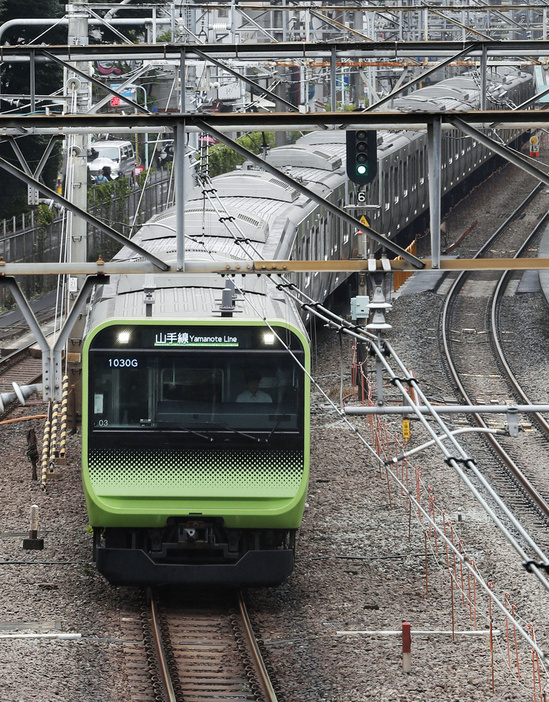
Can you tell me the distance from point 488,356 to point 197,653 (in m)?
12.9

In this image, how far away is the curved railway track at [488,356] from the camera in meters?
16.2

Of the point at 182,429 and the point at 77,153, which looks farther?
the point at 77,153

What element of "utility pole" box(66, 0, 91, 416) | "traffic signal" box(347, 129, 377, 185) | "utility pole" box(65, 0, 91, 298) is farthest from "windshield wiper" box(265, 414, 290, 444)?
"utility pole" box(65, 0, 91, 298)

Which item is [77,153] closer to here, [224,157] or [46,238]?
[46,238]

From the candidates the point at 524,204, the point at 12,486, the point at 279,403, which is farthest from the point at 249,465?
the point at 524,204

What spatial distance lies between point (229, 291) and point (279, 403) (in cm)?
102

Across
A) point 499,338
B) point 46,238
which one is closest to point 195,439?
point 499,338

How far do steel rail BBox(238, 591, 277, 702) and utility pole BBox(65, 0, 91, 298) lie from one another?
6.32 metres

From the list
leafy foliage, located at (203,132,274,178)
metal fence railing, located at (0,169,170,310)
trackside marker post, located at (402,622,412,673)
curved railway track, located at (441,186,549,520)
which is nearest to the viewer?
trackside marker post, located at (402,622,412,673)

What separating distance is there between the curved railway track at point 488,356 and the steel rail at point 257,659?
443cm

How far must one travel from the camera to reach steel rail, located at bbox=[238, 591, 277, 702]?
31.1 ft

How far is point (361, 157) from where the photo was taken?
1016 centimetres

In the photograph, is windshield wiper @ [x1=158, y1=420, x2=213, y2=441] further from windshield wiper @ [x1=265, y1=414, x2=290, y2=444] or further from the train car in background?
windshield wiper @ [x1=265, y1=414, x2=290, y2=444]

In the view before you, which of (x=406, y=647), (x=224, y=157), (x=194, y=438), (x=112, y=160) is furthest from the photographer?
(x=112, y=160)
